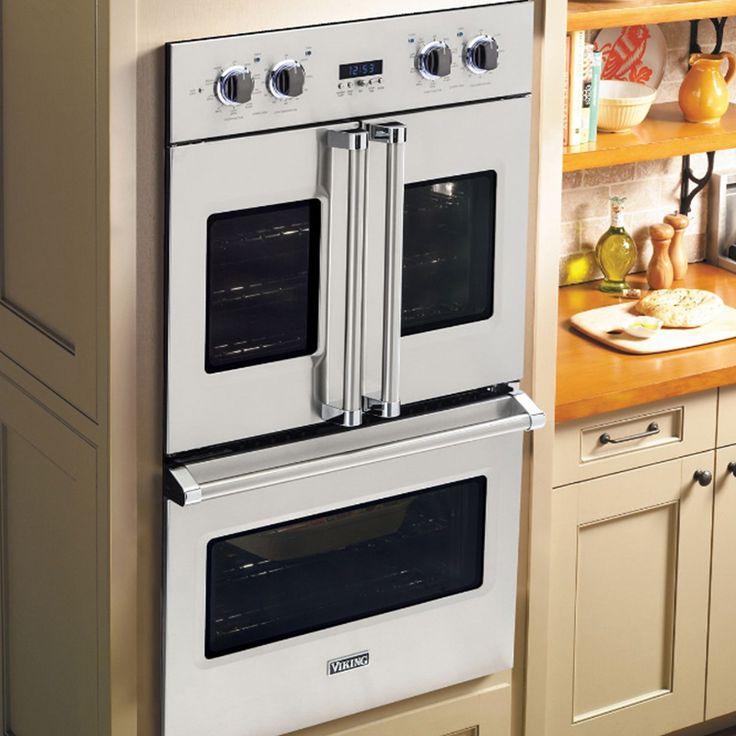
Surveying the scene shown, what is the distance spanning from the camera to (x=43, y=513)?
2.90 m

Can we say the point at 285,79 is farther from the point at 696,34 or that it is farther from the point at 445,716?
the point at 696,34

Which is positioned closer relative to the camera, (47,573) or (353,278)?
(353,278)

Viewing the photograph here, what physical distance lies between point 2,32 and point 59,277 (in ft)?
1.40

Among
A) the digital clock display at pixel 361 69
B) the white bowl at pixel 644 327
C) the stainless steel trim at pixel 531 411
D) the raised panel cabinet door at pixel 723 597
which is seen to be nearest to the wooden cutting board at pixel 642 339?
the white bowl at pixel 644 327

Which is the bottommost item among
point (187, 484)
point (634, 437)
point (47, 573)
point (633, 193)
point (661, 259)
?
point (47, 573)

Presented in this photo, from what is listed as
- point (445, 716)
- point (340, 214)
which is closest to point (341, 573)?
point (445, 716)

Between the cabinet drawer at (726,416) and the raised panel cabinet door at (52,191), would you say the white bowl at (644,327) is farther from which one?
the raised panel cabinet door at (52,191)

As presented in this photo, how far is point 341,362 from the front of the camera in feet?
8.91

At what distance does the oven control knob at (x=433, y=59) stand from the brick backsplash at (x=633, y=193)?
1.22m

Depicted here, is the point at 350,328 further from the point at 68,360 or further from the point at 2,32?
the point at 2,32

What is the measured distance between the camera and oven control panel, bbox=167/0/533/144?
8.05ft

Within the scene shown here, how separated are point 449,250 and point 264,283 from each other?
37 centimetres

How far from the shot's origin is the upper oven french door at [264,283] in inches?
98.9

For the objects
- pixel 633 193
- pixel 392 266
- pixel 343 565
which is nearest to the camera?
pixel 392 266
